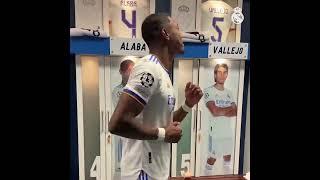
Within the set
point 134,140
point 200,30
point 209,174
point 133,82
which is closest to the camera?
point 133,82

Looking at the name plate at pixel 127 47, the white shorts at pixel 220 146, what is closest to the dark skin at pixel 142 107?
the name plate at pixel 127 47

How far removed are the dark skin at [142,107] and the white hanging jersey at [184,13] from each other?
153 centimetres

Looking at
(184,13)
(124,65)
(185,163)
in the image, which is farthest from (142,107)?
(185,163)

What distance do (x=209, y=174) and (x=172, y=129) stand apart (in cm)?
210

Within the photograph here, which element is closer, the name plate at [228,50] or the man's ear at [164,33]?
the man's ear at [164,33]

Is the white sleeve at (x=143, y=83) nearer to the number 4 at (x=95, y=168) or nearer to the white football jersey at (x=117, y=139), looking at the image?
the white football jersey at (x=117, y=139)

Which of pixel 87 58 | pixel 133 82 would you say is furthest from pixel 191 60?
pixel 133 82

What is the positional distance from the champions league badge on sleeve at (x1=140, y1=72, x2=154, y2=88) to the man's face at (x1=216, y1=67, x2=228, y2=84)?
1975 mm

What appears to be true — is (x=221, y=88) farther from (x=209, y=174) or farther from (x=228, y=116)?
(x=209, y=174)

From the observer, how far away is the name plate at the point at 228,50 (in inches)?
115

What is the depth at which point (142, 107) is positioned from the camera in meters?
1.17

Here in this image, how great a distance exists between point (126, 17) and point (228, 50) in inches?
40.1

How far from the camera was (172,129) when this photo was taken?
125cm

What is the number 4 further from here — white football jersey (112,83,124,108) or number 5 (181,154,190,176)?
number 5 (181,154,190,176)
